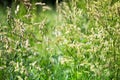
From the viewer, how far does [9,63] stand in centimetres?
362

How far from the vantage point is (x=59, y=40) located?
386 centimetres

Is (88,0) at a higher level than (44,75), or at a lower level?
higher

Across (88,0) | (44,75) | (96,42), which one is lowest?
(44,75)

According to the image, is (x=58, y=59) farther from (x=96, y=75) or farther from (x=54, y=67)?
(x=96, y=75)

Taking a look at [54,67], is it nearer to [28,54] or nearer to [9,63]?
[28,54]

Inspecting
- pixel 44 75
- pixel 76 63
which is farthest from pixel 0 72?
pixel 76 63

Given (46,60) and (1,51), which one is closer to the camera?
(1,51)

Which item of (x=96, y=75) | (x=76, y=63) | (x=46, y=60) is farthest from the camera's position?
(x=46, y=60)

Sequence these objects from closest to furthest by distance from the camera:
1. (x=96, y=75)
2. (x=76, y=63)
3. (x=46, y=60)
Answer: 1. (x=96, y=75)
2. (x=76, y=63)
3. (x=46, y=60)

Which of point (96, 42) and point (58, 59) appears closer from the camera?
point (96, 42)

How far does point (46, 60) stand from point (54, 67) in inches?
6.2

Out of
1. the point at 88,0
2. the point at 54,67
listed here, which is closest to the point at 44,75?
the point at 54,67

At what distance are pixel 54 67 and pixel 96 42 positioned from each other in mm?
575

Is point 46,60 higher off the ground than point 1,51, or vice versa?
point 1,51
